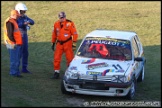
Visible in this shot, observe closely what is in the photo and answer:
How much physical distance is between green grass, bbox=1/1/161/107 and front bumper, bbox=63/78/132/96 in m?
0.33

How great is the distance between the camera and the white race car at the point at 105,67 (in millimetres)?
8875

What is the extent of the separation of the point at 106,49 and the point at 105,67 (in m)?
0.93

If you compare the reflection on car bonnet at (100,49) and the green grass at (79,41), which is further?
the reflection on car bonnet at (100,49)

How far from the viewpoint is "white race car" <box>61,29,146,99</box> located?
8.88 m

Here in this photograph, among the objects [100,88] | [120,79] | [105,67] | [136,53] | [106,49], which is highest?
[106,49]

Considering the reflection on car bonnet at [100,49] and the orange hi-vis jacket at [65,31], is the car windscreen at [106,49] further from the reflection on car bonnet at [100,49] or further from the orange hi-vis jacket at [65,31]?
the orange hi-vis jacket at [65,31]

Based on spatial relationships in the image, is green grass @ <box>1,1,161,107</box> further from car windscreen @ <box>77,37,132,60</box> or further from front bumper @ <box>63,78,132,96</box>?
car windscreen @ <box>77,37,132,60</box>

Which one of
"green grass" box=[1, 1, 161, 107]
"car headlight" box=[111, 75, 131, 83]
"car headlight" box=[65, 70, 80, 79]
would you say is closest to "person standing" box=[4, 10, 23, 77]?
"green grass" box=[1, 1, 161, 107]

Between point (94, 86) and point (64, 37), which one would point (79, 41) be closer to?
point (64, 37)

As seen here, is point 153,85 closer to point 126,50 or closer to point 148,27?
point 126,50

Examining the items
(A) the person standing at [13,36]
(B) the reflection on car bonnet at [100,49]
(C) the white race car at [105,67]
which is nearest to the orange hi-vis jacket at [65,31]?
(C) the white race car at [105,67]

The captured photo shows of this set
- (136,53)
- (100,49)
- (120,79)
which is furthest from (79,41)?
(120,79)

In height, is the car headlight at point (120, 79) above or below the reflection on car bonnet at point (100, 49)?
below

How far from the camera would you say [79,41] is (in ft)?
59.8
